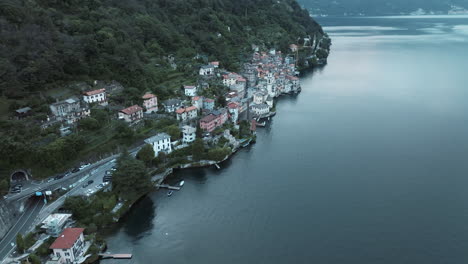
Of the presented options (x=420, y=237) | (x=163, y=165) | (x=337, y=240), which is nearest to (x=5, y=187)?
(x=163, y=165)

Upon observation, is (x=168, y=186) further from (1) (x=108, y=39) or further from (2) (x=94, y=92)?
(1) (x=108, y=39)

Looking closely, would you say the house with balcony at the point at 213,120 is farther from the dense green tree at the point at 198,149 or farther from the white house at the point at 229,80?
the white house at the point at 229,80

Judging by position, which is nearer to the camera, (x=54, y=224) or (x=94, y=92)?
(x=54, y=224)

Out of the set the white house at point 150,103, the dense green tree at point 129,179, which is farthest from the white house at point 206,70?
the dense green tree at point 129,179

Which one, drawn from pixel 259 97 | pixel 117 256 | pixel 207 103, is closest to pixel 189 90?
pixel 207 103

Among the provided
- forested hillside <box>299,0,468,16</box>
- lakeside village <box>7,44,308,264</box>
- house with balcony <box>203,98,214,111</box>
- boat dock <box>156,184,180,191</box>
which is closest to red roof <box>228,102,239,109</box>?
lakeside village <box>7,44,308,264</box>

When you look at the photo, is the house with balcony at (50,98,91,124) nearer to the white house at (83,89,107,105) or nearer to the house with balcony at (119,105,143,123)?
the white house at (83,89,107,105)

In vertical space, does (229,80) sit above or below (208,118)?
above
